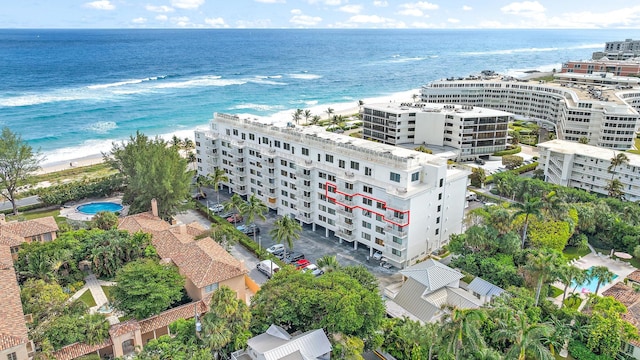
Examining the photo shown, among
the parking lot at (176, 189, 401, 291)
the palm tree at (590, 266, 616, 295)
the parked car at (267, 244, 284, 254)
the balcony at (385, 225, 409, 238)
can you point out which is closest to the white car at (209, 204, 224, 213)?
the parking lot at (176, 189, 401, 291)

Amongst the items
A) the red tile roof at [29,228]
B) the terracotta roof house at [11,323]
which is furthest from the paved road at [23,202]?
the terracotta roof house at [11,323]

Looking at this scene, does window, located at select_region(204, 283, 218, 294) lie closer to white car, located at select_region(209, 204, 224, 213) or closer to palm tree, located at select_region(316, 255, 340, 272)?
palm tree, located at select_region(316, 255, 340, 272)

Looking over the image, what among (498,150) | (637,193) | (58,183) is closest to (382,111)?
(498,150)

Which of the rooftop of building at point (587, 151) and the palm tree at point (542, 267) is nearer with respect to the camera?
the palm tree at point (542, 267)

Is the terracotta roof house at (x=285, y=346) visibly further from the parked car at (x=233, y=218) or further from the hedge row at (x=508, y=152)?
the hedge row at (x=508, y=152)

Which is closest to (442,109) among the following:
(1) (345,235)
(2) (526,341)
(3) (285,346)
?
(1) (345,235)

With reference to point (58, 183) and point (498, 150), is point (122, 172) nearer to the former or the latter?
point (58, 183)
